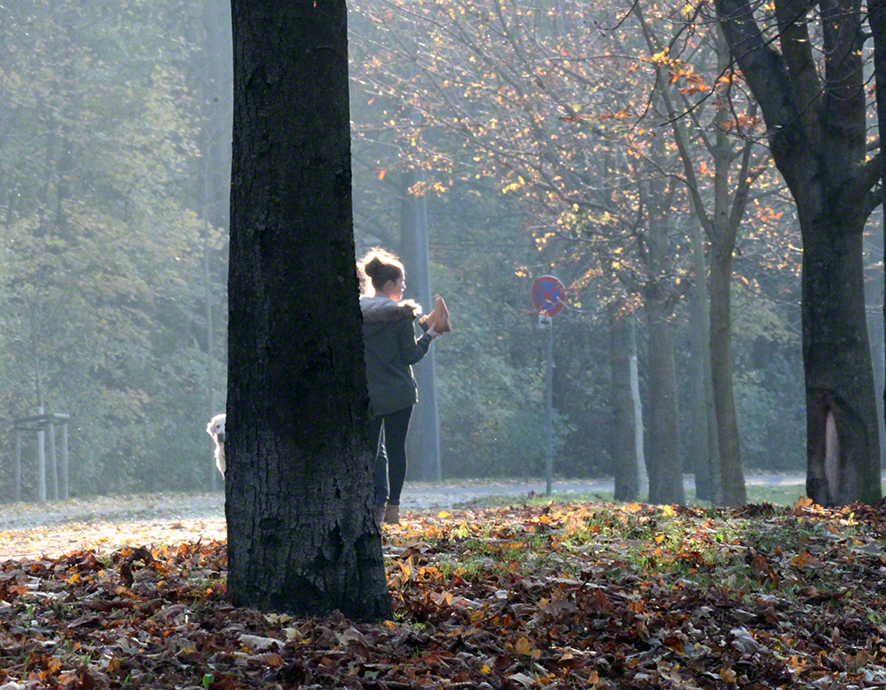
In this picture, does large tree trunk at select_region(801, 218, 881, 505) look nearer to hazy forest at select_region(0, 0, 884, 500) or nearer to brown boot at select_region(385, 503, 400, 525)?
brown boot at select_region(385, 503, 400, 525)

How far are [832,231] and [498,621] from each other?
17.4 feet

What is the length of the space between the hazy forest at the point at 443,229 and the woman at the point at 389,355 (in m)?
5.64

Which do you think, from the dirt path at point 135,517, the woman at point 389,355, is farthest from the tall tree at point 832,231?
the dirt path at point 135,517

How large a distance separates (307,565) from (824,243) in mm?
5707

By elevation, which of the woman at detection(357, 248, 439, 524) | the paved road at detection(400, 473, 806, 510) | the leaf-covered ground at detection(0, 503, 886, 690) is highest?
the woman at detection(357, 248, 439, 524)

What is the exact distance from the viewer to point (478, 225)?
3319cm

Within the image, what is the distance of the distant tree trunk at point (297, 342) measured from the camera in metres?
4.57

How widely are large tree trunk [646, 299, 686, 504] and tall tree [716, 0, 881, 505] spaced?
987 cm

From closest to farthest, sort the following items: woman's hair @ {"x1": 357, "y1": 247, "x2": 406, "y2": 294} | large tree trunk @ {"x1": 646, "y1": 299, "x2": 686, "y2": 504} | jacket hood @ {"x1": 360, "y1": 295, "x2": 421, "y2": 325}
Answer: jacket hood @ {"x1": 360, "y1": 295, "x2": 421, "y2": 325}, woman's hair @ {"x1": 357, "y1": 247, "x2": 406, "y2": 294}, large tree trunk @ {"x1": 646, "y1": 299, "x2": 686, "y2": 504}

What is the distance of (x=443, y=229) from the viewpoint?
108 feet

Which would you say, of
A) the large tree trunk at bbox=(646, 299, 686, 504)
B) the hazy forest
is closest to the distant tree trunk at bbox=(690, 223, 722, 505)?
the hazy forest

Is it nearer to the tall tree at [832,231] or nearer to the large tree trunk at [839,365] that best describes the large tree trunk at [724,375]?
the tall tree at [832,231]

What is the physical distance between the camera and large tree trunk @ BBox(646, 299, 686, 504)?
62.2ft

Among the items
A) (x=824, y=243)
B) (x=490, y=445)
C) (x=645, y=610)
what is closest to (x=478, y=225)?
(x=490, y=445)
